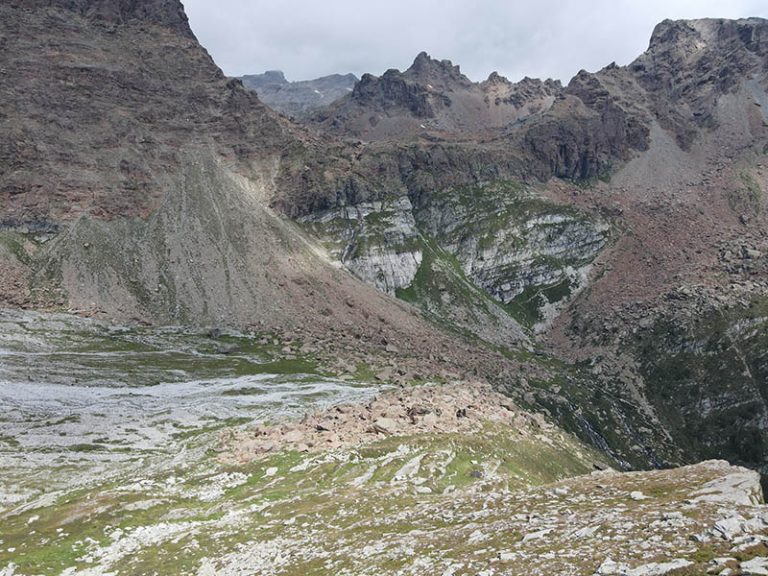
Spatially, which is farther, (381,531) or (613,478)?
(613,478)

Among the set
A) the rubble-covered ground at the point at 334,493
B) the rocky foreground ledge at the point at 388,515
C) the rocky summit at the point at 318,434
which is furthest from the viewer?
the rocky summit at the point at 318,434

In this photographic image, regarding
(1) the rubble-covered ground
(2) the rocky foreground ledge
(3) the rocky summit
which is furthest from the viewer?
(3) the rocky summit

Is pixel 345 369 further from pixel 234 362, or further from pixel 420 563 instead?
pixel 420 563

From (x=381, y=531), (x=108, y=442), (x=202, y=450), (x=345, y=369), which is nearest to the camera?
(x=381, y=531)

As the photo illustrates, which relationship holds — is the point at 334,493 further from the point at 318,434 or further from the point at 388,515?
the point at 318,434

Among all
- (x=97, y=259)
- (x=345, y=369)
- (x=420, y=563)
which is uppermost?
A: (x=97, y=259)

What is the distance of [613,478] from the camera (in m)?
40.2

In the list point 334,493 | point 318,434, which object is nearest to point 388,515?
point 334,493

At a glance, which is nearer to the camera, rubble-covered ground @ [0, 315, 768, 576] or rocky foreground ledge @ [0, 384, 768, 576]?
rocky foreground ledge @ [0, 384, 768, 576]

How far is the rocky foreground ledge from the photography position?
2330cm

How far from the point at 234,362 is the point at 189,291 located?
168 feet

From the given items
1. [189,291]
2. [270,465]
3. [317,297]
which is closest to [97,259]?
[189,291]

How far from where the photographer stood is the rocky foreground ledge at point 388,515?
23.3 metres

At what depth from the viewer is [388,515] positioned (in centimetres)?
3922
